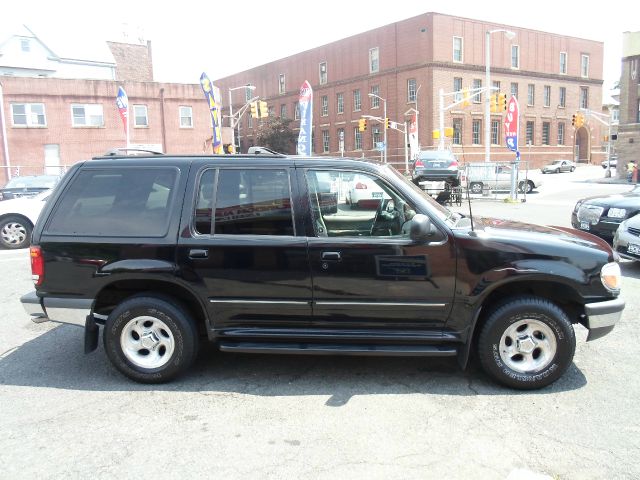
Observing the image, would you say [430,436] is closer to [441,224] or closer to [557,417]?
[557,417]

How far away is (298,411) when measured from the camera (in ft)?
12.0

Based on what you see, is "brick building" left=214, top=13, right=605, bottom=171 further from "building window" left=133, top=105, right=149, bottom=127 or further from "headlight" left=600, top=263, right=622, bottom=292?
"headlight" left=600, top=263, right=622, bottom=292

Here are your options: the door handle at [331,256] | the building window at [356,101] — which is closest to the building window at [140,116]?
the building window at [356,101]

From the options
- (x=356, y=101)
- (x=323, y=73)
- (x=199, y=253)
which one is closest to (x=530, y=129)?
(x=356, y=101)

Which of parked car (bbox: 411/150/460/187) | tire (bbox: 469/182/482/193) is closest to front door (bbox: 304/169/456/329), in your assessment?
parked car (bbox: 411/150/460/187)

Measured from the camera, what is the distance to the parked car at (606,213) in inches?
352

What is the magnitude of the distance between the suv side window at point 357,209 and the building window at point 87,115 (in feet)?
116

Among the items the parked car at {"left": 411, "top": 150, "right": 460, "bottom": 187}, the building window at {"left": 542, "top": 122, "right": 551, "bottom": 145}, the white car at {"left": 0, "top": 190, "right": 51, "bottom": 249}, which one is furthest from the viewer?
the building window at {"left": 542, "top": 122, "right": 551, "bottom": 145}

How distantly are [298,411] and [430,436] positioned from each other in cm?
94

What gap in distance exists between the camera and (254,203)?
4070 millimetres

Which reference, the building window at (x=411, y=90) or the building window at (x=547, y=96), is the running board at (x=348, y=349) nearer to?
the building window at (x=411, y=90)

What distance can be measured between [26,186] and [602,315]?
15345mm

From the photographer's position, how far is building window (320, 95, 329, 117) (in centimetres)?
6844

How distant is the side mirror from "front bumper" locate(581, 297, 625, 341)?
52.8 inches
